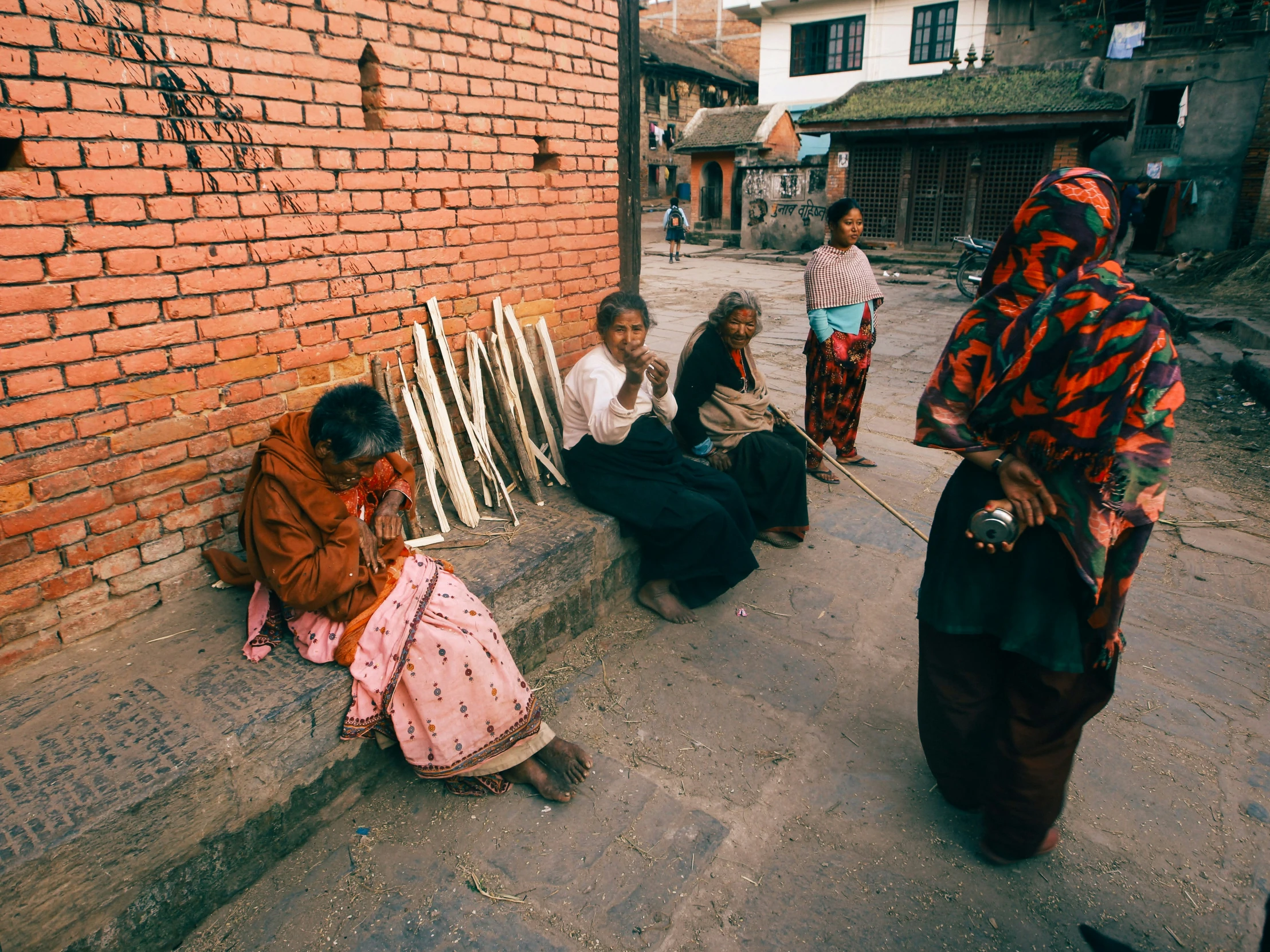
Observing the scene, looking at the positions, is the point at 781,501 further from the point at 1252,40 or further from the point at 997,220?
the point at 1252,40

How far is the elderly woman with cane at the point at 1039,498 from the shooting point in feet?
5.74

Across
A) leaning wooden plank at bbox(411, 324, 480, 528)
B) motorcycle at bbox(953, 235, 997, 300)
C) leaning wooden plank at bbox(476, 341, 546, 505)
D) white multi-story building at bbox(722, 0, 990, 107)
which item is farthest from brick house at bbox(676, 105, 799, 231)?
leaning wooden plank at bbox(411, 324, 480, 528)

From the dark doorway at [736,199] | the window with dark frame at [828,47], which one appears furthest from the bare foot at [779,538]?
the window with dark frame at [828,47]

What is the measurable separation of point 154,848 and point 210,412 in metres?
1.41

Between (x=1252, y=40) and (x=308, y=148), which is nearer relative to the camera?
(x=308, y=148)

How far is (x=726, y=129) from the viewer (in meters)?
23.4

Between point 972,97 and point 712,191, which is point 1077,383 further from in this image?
point 712,191

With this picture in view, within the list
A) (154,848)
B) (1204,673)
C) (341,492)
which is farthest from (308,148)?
(1204,673)

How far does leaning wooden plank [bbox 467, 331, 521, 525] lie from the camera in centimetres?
355

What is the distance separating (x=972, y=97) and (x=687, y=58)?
70.3 feet

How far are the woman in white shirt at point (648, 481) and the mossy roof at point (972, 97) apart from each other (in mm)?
16157

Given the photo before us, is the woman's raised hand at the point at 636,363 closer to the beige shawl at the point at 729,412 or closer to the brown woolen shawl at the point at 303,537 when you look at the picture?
the beige shawl at the point at 729,412

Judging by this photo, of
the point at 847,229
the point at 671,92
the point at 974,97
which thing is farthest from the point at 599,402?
the point at 671,92

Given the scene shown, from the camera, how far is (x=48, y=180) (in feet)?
7.09
